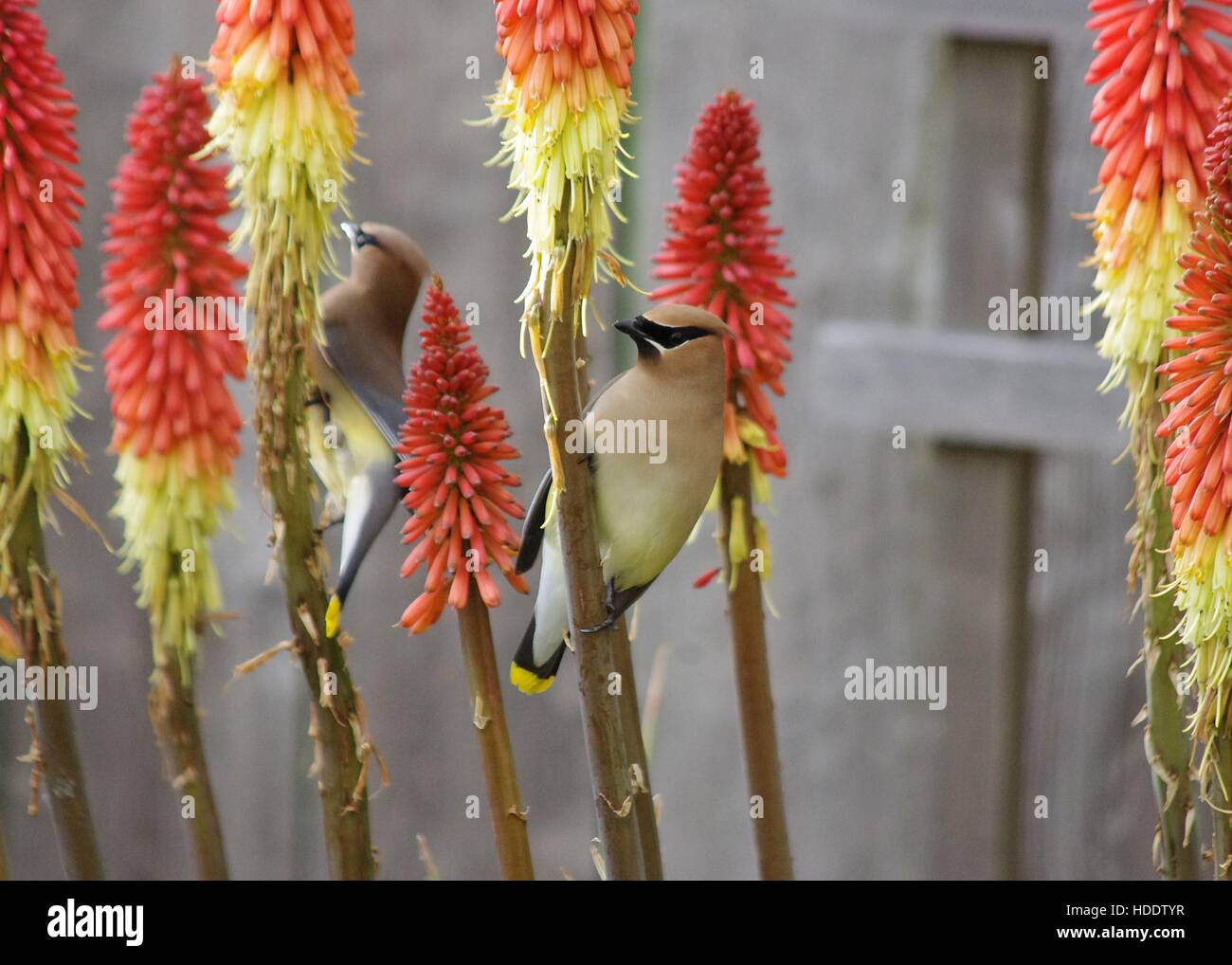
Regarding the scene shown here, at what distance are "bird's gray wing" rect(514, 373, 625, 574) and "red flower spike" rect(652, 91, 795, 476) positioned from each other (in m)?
0.11

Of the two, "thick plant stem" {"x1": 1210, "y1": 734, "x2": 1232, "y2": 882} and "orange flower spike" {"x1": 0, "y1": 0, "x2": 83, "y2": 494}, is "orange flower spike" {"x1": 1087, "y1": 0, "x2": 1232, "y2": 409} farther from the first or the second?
"orange flower spike" {"x1": 0, "y1": 0, "x2": 83, "y2": 494}

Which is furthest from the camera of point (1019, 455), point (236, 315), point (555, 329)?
point (1019, 455)

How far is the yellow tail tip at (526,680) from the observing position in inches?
47.3

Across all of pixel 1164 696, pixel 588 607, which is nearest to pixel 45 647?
pixel 588 607

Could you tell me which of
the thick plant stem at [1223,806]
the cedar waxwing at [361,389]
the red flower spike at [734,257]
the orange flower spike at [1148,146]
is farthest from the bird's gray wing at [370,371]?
the thick plant stem at [1223,806]

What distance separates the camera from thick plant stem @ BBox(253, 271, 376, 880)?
113 centimetres

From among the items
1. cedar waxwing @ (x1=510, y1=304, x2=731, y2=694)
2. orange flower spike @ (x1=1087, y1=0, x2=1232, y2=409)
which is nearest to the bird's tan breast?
cedar waxwing @ (x1=510, y1=304, x2=731, y2=694)

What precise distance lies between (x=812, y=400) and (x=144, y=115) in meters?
0.70

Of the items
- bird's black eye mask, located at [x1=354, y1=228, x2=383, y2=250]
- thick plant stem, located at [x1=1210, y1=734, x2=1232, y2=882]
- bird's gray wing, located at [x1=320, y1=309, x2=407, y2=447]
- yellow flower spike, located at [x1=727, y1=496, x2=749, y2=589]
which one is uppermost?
bird's black eye mask, located at [x1=354, y1=228, x2=383, y2=250]

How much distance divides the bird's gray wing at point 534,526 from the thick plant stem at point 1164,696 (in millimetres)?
464

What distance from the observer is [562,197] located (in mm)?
1092

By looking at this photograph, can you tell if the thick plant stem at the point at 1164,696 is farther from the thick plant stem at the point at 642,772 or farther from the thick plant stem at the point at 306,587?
the thick plant stem at the point at 306,587
